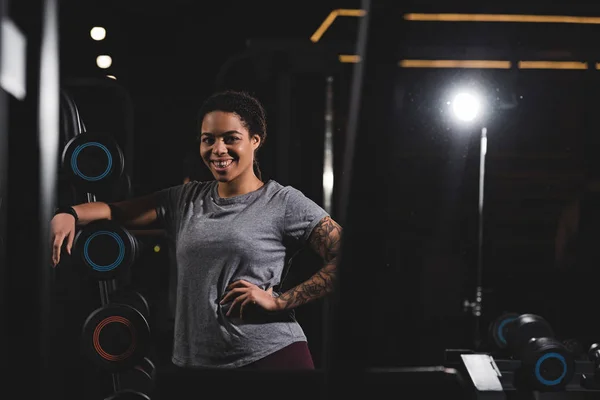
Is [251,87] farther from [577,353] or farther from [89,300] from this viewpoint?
[577,353]

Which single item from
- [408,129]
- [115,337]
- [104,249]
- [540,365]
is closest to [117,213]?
[104,249]

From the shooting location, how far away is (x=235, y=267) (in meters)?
1.80

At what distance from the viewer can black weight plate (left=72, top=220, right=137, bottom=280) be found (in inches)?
81.7

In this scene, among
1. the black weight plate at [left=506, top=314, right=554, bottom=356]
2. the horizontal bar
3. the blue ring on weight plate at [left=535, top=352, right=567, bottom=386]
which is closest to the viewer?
the blue ring on weight plate at [left=535, top=352, right=567, bottom=386]

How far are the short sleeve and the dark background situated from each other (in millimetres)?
690

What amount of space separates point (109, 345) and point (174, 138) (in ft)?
9.43

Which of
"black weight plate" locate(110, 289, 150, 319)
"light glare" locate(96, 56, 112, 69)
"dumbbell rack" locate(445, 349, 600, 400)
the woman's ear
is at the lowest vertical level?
"dumbbell rack" locate(445, 349, 600, 400)

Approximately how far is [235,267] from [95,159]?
0.58m

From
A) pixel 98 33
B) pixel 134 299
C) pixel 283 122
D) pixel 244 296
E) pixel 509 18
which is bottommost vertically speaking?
pixel 134 299

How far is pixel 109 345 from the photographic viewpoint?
213 cm

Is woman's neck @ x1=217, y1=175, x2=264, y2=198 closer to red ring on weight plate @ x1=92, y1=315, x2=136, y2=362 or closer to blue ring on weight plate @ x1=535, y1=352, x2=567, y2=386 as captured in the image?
red ring on weight plate @ x1=92, y1=315, x2=136, y2=362

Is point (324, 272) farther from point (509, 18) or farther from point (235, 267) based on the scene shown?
point (509, 18)

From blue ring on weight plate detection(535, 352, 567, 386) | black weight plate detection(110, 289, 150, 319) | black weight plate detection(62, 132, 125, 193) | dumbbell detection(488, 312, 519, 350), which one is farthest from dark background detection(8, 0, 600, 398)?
blue ring on weight plate detection(535, 352, 567, 386)

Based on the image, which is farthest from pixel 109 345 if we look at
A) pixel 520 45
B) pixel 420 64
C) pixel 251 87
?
pixel 520 45
